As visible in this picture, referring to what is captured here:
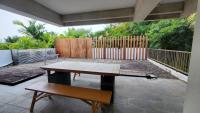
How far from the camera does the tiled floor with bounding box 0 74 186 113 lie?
210 centimetres

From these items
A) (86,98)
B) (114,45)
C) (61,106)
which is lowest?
(61,106)

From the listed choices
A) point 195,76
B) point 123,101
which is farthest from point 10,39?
point 195,76

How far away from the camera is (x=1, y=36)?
26.7 feet

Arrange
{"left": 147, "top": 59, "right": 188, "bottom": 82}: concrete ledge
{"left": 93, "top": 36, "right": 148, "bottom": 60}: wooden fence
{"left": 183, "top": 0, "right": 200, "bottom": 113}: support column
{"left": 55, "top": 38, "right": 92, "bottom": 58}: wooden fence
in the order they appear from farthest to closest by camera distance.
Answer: {"left": 55, "top": 38, "right": 92, "bottom": 58}: wooden fence
{"left": 93, "top": 36, "right": 148, "bottom": 60}: wooden fence
{"left": 147, "top": 59, "right": 188, "bottom": 82}: concrete ledge
{"left": 183, "top": 0, "right": 200, "bottom": 113}: support column

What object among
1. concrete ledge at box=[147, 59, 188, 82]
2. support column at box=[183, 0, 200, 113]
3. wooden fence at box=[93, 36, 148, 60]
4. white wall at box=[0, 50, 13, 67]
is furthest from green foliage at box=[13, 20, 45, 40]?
support column at box=[183, 0, 200, 113]

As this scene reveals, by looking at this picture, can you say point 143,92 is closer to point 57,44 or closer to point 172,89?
point 172,89

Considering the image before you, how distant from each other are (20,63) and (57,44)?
365 centimetres

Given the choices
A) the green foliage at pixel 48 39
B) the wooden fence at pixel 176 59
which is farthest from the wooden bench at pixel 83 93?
the green foliage at pixel 48 39

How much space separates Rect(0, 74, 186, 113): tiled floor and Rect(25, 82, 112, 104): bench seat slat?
0.40 meters

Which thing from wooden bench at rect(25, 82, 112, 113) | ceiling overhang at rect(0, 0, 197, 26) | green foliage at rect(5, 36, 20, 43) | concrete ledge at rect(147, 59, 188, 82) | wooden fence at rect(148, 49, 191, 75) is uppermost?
ceiling overhang at rect(0, 0, 197, 26)

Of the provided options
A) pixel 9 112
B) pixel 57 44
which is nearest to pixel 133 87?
pixel 9 112

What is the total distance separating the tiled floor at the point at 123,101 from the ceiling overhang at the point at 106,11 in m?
1.70

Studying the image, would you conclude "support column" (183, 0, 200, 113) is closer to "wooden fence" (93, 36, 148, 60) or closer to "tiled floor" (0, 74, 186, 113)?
"tiled floor" (0, 74, 186, 113)

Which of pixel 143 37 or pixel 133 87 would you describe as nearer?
pixel 133 87
